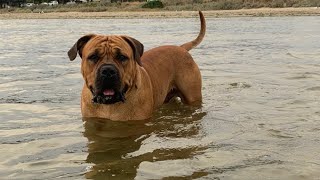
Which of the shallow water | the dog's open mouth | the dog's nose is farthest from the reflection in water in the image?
the dog's nose

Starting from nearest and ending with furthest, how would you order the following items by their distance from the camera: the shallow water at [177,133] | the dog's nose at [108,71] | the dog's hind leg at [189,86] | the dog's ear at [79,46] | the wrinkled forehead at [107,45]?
the shallow water at [177,133], the dog's nose at [108,71], the wrinkled forehead at [107,45], the dog's ear at [79,46], the dog's hind leg at [189,86]

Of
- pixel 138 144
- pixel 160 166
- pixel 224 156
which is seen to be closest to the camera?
pixel 160 166

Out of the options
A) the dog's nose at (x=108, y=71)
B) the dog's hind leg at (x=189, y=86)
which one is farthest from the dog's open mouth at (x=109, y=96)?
the dog's hind leg at (x=189, y=86)

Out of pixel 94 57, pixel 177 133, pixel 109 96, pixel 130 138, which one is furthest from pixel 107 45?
pixel 177 133

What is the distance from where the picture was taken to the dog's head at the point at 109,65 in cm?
503

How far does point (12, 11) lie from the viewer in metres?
69.1

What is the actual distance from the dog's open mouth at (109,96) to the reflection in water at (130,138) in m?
0.34

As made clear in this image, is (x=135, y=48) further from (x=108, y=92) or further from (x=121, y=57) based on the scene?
(x=108, y=92)

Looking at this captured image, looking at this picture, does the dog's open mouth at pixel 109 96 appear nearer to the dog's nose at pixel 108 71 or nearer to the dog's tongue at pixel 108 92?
the dog's tongue at pixel 108 92

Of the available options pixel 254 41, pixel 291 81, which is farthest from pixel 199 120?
pixel 254 41

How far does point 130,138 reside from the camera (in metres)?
5.07

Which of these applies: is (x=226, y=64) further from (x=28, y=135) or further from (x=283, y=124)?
(x=28, y=135)

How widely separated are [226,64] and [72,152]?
6.82 metres

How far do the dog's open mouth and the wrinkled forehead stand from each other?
0.43 meters
